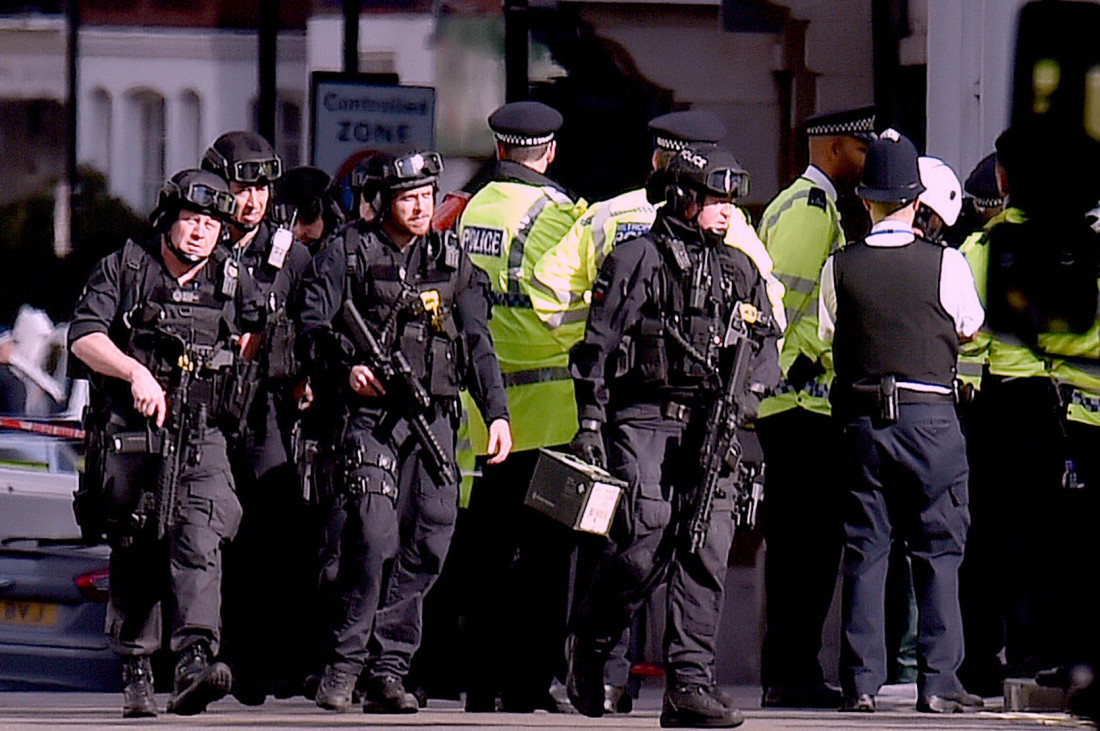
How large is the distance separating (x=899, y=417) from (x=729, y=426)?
3.01ft

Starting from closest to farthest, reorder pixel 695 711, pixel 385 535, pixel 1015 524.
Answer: pixel 695 711
pixel 385 535
pixel 1015 524

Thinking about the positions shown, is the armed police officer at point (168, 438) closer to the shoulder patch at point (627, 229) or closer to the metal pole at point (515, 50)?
the shoulder patch at point (627, 229)

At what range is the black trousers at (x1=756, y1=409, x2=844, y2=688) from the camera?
10.4m

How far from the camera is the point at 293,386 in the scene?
10.0 meters

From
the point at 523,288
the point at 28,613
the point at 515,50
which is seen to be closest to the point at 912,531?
the point at 523,288

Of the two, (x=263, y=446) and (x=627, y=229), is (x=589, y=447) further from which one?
(x=263, y=446)

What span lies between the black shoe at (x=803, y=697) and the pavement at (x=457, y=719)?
0.11 m

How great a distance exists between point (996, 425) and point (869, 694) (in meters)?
1.34

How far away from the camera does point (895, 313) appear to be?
384 inches

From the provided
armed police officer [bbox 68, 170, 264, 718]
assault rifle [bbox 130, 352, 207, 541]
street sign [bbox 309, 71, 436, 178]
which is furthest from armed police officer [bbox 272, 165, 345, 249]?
street sign [bbox 309, 71, 436, 178]

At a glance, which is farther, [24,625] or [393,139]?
[393,139]

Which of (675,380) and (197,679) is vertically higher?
(675,380)

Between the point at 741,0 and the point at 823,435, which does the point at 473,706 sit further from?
the point at 741,0

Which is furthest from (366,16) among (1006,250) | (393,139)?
(1006,250)
